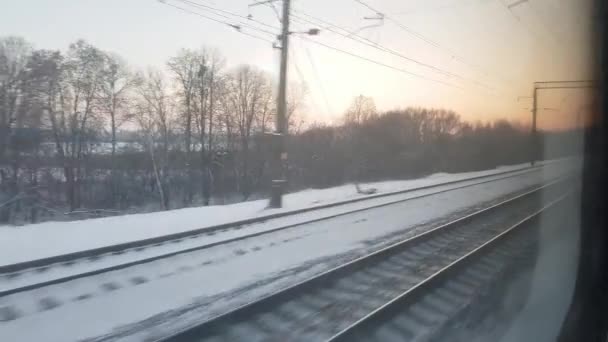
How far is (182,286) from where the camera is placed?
22.4 ft

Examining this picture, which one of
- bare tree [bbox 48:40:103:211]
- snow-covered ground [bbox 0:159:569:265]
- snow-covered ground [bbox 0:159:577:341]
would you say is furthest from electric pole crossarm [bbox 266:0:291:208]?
bare tree [bbox 48:40:103:211]

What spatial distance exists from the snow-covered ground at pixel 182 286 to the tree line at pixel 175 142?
8792 mm

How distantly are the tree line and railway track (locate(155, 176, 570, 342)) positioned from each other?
10271 millimetres

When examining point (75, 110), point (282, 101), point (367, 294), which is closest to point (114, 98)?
point (75, 110)

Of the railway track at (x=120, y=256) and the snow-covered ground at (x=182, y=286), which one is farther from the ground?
the railway track at (x=120, y=256)

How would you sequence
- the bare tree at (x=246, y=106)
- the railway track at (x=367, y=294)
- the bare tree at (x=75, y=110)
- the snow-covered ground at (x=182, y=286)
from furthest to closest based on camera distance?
1. the bare tree at (x=246, y=106)
2. the bare tree at (x=75, y=110)
3. the snow-covered ground at (x=182, y=286)
4. the railway track at (x=367, y=294)

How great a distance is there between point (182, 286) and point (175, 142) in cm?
2506

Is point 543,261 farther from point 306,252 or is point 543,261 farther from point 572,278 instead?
point 306,252

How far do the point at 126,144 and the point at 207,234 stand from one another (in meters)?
18.9

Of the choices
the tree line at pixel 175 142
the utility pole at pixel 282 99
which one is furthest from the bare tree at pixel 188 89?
the utility pole at pixel 282 99

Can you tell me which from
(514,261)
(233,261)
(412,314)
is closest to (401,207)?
(514,261)

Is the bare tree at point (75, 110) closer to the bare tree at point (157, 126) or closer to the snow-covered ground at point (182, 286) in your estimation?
the bare tree at point (157, 126)

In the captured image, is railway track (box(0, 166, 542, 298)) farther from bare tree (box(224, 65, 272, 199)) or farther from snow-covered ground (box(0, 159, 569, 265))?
bare tree (box(224, 65, 272, 199))

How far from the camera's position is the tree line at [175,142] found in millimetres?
18984
